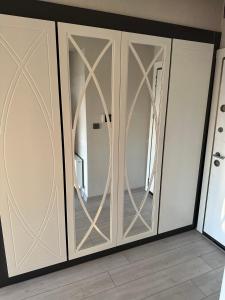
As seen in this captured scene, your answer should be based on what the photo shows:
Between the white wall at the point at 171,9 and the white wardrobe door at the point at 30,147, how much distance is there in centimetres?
42

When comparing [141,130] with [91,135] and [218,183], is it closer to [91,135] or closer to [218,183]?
[91,135]

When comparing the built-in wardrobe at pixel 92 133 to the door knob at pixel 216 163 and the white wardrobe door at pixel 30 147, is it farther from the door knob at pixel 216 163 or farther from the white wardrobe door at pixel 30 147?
the door knob at pixel 216 163

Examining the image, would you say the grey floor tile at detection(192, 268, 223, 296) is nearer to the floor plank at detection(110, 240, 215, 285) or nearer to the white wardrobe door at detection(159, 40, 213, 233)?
the floor plank at detection(110, 240, 215, 285)

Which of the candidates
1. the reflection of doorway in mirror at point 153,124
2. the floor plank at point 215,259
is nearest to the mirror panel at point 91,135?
the reflection of doorway in mirror at point 153,124

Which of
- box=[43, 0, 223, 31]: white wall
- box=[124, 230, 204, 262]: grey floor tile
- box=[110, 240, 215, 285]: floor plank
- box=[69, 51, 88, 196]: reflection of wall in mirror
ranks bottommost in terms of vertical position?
box=[110, 240, 215, 285]: floor plank

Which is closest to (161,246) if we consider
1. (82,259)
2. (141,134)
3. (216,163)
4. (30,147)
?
(82,259)

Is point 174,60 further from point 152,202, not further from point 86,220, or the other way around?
point 86,220

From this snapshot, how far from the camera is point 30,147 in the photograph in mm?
1676

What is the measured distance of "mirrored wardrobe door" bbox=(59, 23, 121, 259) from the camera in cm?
169

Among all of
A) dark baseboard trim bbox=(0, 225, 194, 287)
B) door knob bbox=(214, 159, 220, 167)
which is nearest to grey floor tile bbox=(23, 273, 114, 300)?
dark baseboard trim bbox=(0, 225, 194, 287)

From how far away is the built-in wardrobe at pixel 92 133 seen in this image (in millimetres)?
1581

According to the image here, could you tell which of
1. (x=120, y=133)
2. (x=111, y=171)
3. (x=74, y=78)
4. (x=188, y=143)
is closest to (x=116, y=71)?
(x=74, y=78)

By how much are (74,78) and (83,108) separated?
0.25 metres

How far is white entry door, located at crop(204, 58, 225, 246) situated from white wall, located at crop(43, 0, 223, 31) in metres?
0.51
